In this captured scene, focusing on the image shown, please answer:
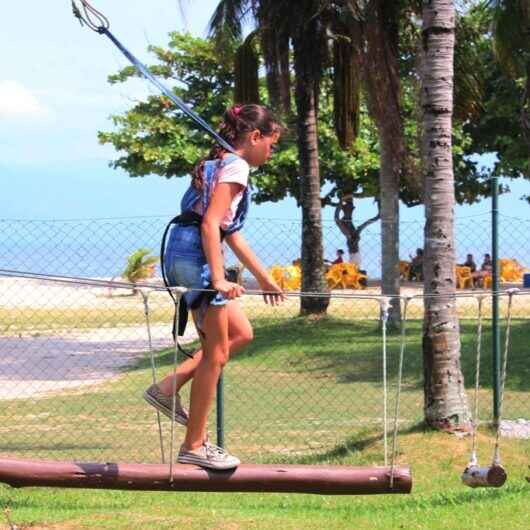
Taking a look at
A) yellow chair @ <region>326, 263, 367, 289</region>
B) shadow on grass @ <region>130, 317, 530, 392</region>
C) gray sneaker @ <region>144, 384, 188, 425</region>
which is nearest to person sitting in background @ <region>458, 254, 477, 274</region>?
yellow chair @ <region>326, 263, 367, 289</region>

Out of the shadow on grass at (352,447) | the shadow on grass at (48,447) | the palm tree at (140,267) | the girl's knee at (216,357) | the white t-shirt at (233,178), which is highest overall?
the white t-shirt at (233,178)

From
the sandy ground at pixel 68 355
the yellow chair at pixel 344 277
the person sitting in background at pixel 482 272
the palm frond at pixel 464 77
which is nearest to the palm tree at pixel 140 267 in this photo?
the yellow chair at pixel 344 277

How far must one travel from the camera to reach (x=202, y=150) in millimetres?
37625

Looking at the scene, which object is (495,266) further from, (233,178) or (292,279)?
(292,279)

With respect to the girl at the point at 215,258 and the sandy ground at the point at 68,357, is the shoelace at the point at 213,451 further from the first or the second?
the sandy ground at the point at 68,357

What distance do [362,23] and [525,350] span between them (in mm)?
5656

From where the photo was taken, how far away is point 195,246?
5.50m

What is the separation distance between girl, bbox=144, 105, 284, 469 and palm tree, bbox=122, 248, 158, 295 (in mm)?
25616

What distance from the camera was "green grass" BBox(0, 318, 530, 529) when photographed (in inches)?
281

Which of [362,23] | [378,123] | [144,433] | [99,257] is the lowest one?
[144,433]

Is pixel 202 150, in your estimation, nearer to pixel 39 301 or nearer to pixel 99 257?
pixel 39 301

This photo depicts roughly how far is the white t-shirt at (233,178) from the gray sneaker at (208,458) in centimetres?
106

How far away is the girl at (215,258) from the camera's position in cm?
539

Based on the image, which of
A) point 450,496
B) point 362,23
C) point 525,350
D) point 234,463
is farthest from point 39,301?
point 234,463
